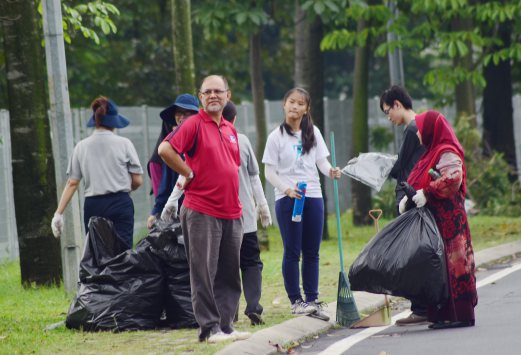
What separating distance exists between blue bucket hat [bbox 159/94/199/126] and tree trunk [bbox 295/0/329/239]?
1006 centimetres

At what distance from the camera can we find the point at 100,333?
1040 cm

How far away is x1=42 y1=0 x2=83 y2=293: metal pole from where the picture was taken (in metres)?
12.8

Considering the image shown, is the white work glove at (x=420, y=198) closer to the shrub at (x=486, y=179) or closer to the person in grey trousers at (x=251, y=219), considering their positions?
the person in grey trousers at (x=251, y=219)

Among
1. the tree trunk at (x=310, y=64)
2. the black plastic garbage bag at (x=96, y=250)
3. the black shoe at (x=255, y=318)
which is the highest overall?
the tree trunk at (x=310, y=64)

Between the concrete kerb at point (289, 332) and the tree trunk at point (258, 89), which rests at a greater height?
the tree trunk at point (258, 89)

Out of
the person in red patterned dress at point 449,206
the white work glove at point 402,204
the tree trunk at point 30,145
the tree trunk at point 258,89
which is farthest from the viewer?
the tree trunk at point 258,89

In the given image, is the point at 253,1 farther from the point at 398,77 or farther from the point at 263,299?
the point at 263,299

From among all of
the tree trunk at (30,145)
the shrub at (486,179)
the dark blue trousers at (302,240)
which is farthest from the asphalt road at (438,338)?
the shrub at (486,179)

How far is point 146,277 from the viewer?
34.7ft

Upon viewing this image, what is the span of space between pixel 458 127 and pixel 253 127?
12.3 ft

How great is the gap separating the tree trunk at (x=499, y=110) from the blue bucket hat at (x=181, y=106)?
49.9 feet

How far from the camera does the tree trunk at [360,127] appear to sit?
2309 cm

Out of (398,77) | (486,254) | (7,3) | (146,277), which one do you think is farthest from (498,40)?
(146,277)

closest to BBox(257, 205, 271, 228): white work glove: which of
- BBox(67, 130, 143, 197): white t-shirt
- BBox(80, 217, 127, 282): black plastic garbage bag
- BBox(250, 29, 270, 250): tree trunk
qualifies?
BBox(80, 217, 127, 282): black plastic garbage bag
